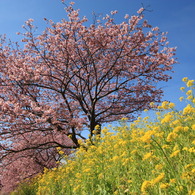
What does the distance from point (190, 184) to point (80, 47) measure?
11.0 metres

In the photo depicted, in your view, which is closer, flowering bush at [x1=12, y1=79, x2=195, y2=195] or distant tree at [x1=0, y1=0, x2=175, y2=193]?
flowering bush at [x1=12, y1=79, x2=195, y2=195]

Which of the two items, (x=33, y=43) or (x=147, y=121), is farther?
(x=33, y=43)

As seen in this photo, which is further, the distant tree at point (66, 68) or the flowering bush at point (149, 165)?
the distant tree at point (66, 68)

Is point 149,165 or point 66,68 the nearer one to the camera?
point 149,165

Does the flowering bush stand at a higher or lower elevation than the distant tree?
lower

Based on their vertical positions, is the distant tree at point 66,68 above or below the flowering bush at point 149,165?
above

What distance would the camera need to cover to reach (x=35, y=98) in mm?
12367

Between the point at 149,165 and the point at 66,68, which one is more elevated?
the point at 66,68

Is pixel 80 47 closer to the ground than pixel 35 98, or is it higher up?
higher up

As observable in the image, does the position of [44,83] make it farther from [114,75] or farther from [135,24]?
[135,24]

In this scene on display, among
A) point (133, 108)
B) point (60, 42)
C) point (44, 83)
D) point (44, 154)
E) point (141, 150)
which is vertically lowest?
point (141, 150)

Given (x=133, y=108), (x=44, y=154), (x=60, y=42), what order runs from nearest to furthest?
1. (x=60, y=42)
2. (x=133, y=108)
3. (x=44, y=154)

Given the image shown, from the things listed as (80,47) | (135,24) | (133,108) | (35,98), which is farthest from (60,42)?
(133,108)

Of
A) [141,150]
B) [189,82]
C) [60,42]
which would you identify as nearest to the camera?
[141,150]
